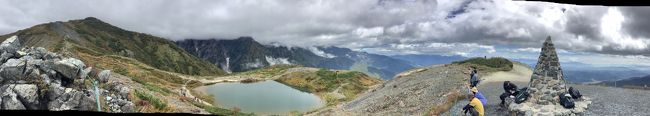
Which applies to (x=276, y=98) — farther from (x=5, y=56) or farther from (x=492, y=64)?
(x=5, y=56)

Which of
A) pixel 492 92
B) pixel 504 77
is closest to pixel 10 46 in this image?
pixel 492 92

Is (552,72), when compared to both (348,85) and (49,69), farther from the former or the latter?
(348,85)

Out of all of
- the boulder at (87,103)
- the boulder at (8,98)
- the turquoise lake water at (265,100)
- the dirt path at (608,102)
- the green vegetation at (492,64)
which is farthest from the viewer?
the turquoise lake water at (265,100)

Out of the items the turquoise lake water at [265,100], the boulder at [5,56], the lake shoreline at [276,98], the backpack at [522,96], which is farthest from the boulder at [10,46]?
the turquoise lake water at [265,100]

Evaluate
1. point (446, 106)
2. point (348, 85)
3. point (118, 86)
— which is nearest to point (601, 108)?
point (446, 106)

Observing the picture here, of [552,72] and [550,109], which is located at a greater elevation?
[552,72]

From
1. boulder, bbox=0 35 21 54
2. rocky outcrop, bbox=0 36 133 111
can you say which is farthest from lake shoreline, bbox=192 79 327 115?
boulder, bbox=0 35 21 54

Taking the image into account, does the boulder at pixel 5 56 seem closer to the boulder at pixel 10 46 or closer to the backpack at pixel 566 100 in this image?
the boulder at pixel 10 46
